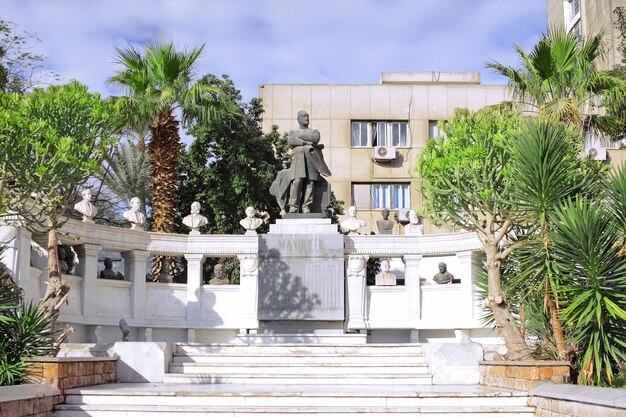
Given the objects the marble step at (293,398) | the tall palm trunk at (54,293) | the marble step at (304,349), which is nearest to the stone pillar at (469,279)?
the marble step at (304,349)

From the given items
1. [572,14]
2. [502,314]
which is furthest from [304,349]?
[572,14]

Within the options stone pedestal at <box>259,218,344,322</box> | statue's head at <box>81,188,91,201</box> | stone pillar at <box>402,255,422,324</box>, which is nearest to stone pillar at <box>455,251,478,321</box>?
stone pillar at <box>402,255,422,324</box>

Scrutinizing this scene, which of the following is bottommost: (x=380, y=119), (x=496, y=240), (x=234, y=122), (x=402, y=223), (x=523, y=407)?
(x=523, y=407)

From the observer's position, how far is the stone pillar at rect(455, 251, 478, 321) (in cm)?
2181

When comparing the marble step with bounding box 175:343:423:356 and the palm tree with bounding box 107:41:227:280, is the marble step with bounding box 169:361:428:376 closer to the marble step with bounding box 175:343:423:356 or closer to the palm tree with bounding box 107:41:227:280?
the marble step with bounding box 175:343:423:356

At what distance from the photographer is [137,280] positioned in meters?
21.6

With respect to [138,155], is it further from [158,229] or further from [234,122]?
[158,229]

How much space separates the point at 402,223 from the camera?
36500mm

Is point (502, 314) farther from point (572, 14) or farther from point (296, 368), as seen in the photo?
point (572, 14)

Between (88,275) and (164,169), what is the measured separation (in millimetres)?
4873

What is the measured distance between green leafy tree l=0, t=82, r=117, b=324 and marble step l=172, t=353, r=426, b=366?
3.03m

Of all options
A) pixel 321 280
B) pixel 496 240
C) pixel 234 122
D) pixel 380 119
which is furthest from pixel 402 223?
pixel 496 240

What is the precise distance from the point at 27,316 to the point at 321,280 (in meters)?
8.52

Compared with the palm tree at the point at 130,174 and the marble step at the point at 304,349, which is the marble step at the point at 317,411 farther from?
the palm tree at the point at 130,174
